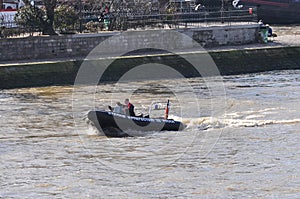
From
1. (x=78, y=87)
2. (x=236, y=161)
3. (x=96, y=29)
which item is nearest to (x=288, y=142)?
(x=236, y=161)

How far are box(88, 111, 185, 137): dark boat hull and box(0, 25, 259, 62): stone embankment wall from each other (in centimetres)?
1290

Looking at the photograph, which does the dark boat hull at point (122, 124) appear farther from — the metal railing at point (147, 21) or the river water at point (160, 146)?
the metal railing at point (147, 21)

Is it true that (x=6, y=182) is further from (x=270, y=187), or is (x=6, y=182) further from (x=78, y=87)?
(x=78, y=87)

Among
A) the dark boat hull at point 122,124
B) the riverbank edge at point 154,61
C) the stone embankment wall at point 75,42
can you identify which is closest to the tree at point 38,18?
the stone embankment wall at point 75,42

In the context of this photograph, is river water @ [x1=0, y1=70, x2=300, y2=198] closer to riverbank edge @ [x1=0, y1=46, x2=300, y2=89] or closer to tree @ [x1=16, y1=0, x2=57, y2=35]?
riverbank edge @ [x1=0, y1=46, x2=300, y2=89]

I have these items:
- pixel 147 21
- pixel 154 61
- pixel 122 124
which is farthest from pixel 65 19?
pixel 122 124

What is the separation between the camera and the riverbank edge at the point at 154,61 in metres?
37.3

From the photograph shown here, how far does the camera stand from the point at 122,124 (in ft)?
92.7

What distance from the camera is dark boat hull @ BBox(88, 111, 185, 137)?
28109 millimetres

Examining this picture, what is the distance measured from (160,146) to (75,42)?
1592 cm

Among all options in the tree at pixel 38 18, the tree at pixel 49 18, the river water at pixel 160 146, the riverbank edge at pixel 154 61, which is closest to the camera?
the river water at pixel 160 146

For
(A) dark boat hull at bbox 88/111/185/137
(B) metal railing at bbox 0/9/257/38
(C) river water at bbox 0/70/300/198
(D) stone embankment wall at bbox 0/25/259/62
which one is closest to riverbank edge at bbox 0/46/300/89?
(C) river water at bbox 0/70/300/198

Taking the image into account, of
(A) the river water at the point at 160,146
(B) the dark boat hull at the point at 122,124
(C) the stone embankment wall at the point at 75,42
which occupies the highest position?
(C) the stone embankment wall at the point at 75,42

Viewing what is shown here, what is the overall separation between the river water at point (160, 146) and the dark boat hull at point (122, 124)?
1.09 feet
